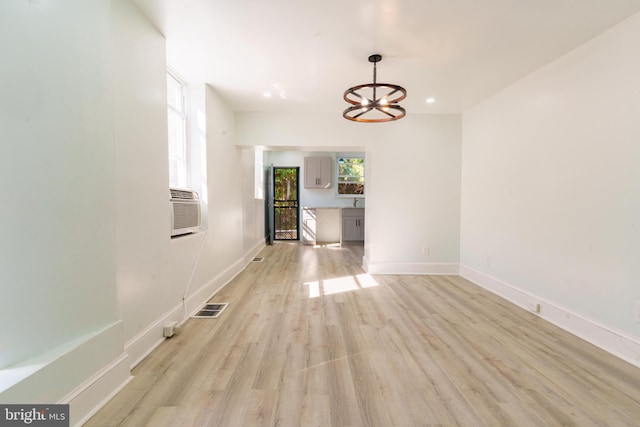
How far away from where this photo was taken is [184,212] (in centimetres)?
270

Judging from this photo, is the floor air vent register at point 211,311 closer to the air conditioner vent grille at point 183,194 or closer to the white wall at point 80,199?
the white wall at point 80,199

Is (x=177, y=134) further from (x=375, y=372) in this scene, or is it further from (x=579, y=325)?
(x=579, y=325)

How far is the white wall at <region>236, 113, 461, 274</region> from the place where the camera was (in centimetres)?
437

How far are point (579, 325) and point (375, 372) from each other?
1.89 meters

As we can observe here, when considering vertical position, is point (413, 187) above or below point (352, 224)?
above

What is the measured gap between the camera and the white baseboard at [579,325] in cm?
201

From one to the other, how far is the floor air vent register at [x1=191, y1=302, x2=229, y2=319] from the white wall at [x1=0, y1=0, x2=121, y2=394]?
3.71 ft

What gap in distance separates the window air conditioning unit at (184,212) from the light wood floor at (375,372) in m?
0.88

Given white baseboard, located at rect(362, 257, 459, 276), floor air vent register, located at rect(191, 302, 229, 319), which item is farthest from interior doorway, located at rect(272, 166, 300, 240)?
floor air vent register, located at rect(191, 302, 229, 319)

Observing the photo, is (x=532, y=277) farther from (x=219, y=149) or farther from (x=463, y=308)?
(x=219, y=149)

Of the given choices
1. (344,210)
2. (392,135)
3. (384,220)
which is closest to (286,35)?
(392,135)

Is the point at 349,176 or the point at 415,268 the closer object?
the point at 415,268

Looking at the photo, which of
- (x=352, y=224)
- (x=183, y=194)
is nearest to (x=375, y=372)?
(x=183, y=194)

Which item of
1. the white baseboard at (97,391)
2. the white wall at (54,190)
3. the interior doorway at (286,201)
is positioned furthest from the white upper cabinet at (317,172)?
the white baseboard at (97,391)
